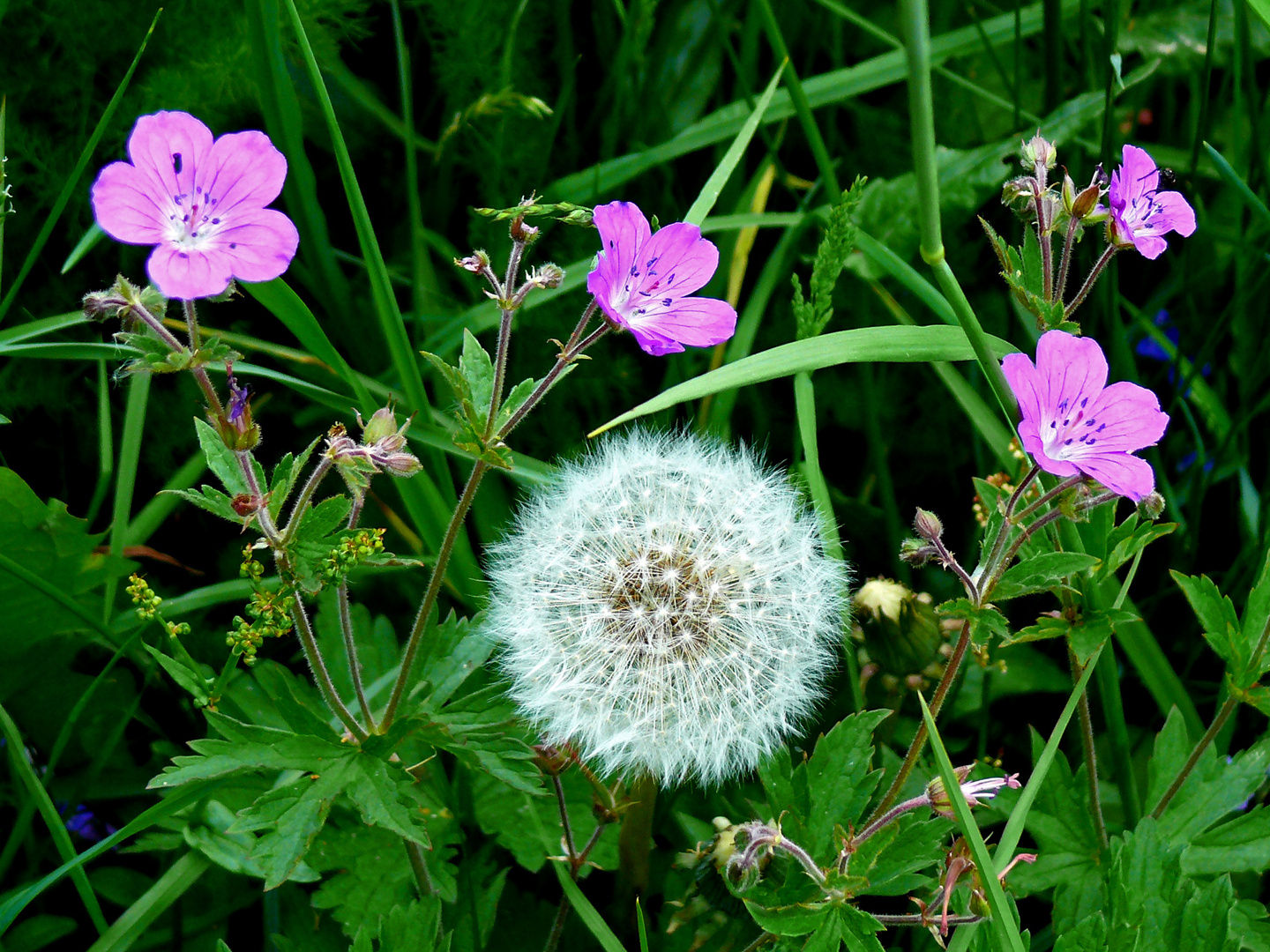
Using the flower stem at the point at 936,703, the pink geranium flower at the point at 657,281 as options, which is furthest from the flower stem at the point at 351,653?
the flower stem at the point at 936,703

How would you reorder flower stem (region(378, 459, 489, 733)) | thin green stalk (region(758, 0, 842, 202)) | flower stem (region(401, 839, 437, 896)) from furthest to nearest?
thin green stalk (region(758, 0, 842, 202))
flower stem (region(401, 839, 437, 896))
flower stem (region(378, 459, 489, 733))

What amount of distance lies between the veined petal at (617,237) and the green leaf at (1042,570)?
2.90ft

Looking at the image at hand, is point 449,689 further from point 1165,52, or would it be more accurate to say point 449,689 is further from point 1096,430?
point 1165,52

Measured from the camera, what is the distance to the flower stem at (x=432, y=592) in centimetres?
196

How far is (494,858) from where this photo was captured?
9.45 ft

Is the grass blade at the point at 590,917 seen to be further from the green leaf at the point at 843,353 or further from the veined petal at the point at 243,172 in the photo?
the veined petal at the point at 243,172

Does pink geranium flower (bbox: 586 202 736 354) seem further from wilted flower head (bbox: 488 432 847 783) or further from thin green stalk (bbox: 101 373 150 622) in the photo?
thin green stalk (bbox: 101 373 150 622)

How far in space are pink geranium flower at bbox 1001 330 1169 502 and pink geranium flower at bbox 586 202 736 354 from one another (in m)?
0.53

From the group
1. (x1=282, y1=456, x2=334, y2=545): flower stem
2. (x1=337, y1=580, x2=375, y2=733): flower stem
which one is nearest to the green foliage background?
(x1=337, y1=580, x2=375, y2=733): flower stem

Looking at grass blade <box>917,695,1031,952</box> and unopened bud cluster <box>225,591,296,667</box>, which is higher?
unopened bud cluster <box>225,591,296,667</box>

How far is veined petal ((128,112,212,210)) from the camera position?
1662mm

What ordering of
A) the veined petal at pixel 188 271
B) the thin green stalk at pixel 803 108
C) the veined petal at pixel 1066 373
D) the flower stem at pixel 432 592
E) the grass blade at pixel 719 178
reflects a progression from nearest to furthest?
the veined petal at pixel 188 271 < the veined petal at pixel 1066 373 < the flower stem at pixel 432 592 < the grass blade at pixel 719 178 < the thin green stalk at pixel 803 108

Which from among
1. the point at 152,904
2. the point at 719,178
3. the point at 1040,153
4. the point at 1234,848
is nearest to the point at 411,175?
the point at 719,178

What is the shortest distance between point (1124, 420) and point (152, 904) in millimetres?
2090
